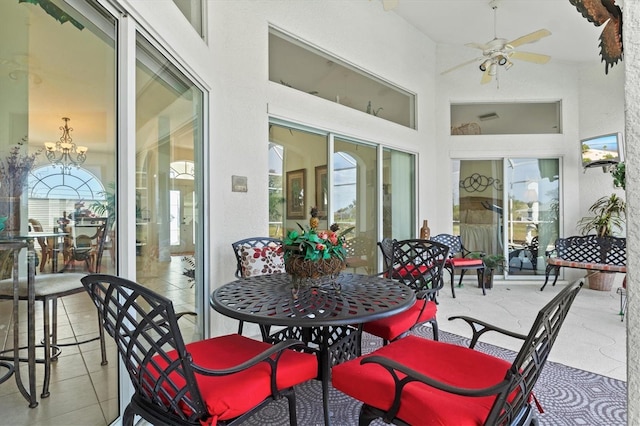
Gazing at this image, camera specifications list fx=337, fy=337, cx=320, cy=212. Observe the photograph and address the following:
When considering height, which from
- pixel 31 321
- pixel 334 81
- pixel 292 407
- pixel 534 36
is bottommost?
pixel 292 407

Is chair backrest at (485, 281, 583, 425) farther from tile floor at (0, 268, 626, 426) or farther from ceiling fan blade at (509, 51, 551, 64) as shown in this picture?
ceiling fan blade at (509, 51, 551, 64)

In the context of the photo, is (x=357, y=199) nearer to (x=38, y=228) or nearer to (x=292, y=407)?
(x=292, y=407)

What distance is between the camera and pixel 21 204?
184 cm

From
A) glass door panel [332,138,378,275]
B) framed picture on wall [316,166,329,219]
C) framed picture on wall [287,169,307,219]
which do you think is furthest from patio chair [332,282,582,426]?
glass door panel [332,138,378,275]

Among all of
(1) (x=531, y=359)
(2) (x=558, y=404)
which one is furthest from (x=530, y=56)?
(1) (x=531, y=359)

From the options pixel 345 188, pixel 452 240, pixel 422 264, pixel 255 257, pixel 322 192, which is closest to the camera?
pixel 422 264

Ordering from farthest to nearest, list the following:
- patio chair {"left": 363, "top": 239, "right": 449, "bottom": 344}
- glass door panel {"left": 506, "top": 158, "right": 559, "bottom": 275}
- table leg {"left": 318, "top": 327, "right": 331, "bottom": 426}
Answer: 1. glass door panel {"left": 506, "top": 158, "right": 559, "bottom": 275}
2. patio chair {"left": 363, "top": 239, "right": 449, "bottom": 344}
3. table leg {"left": 318, "top": 327, "right": 331, "bottom": 426}

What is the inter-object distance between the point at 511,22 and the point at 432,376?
5580 millimetres

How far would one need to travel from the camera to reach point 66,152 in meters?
2.04

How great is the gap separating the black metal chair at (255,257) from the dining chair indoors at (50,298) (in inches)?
48.3

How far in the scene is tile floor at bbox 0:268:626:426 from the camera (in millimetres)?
1845

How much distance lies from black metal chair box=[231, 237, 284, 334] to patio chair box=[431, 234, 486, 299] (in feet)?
9.30

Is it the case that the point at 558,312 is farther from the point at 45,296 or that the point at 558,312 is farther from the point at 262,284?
the point at 45,296

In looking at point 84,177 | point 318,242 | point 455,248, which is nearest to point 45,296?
point 84,177
